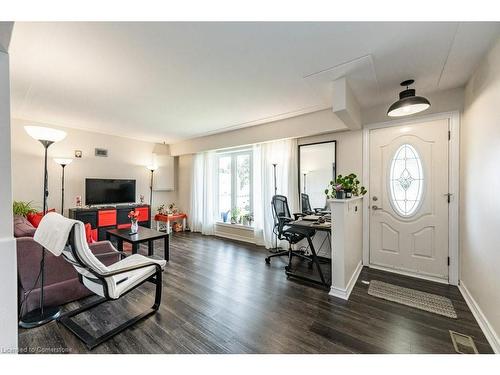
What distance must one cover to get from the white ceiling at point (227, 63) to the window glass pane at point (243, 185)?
1710mm

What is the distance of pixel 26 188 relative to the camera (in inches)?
147

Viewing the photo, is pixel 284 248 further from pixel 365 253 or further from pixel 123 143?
pixel 123 143

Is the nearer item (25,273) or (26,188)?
(25,273)

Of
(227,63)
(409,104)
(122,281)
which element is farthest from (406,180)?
(122,281)

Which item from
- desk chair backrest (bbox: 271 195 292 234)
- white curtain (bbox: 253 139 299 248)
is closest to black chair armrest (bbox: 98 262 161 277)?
desk chair backrest (bbox: 271 195 292 234)

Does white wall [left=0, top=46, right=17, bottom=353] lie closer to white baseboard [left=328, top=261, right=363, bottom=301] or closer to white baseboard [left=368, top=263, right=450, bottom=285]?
white baseboard [left=328, top=261, right=363, bottom=301]

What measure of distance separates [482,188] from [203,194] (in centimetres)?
485

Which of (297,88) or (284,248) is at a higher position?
(297,88)

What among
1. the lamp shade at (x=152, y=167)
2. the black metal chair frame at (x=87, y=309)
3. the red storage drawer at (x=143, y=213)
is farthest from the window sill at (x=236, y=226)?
the black metal chair frame at (x=87, y=309)

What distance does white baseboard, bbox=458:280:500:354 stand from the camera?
60.9 inches

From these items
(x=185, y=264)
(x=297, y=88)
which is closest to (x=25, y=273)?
(x=185, y=264)

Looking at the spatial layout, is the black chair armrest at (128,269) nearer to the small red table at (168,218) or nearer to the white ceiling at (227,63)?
the white ceiling at (227,63)

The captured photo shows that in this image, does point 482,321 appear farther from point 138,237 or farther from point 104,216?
point 104,216

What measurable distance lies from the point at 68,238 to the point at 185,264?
1.91m
